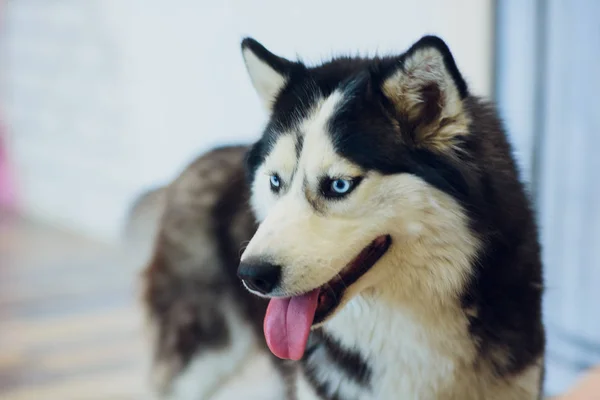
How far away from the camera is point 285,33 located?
2.24m

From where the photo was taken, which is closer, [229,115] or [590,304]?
[590,304]

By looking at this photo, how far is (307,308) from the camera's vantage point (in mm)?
1235

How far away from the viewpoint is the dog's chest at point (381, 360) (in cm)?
138

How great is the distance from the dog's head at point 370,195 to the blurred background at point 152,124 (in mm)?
347

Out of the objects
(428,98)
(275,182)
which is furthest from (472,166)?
(275,182)

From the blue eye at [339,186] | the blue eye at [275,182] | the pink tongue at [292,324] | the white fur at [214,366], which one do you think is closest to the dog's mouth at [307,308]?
the pink tongue at [292,324]

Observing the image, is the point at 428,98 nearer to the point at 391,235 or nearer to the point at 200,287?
the point at 391,235

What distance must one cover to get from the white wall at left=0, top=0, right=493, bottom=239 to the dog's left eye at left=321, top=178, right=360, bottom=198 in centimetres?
45

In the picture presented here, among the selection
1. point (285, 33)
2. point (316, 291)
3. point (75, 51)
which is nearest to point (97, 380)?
point (285, 33)

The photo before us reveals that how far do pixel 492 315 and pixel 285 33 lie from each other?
1.22 metres

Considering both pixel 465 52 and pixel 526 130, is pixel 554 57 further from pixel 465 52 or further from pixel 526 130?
pixel 465 52

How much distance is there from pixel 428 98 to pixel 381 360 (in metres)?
0.53

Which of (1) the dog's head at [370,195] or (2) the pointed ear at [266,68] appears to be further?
(2) the pointed ear at [266,68]

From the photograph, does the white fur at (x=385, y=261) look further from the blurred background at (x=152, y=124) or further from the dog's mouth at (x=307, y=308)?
the blurred background at (x=152, y=124)
